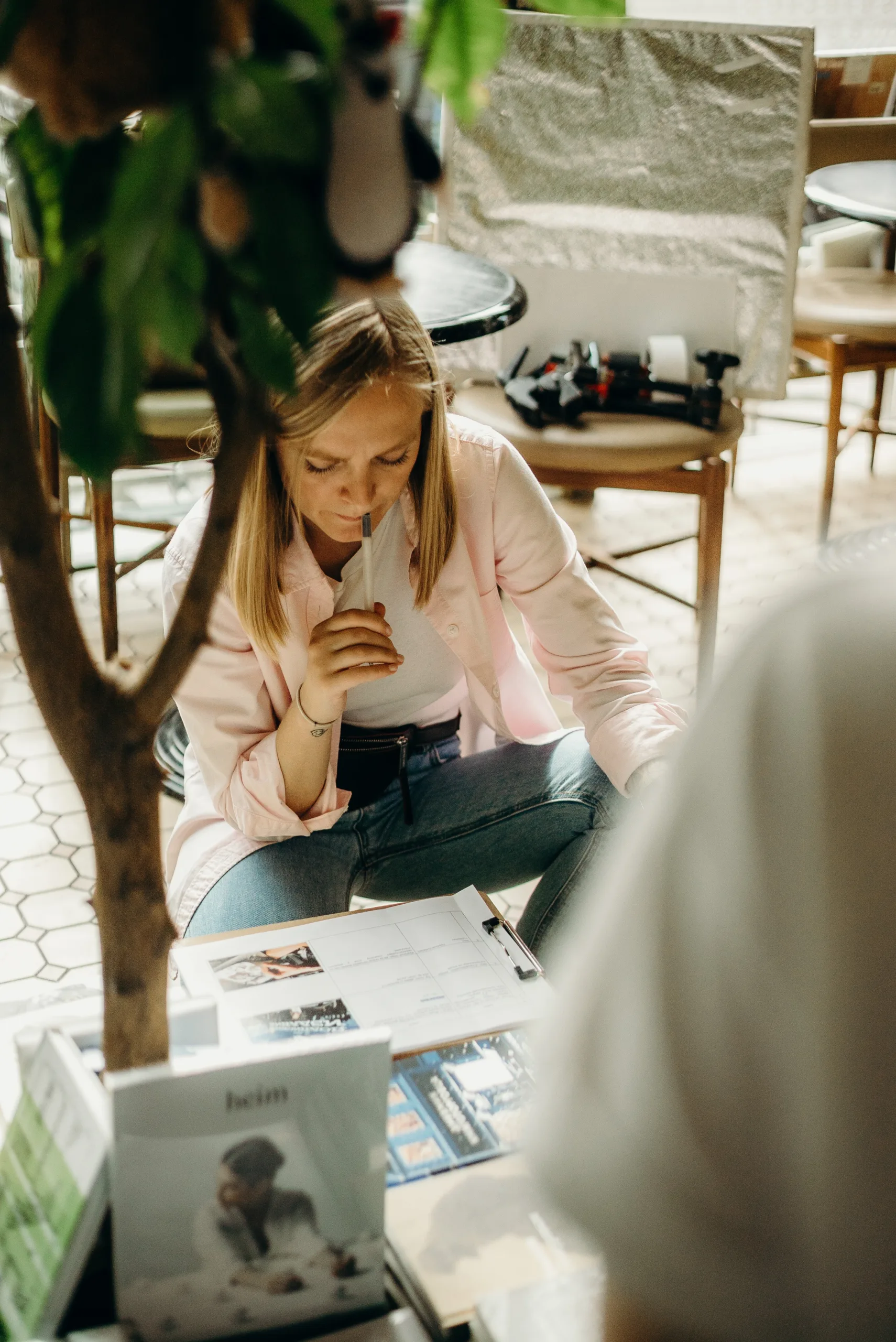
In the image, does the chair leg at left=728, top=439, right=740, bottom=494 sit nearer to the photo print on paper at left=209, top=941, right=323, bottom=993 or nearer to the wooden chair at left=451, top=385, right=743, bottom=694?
the wooden chair at left=451, top=385, right=743, bottom=694

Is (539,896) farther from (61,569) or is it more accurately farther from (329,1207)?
(61,569)

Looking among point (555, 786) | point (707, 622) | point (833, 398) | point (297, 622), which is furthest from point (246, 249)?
point (833, 398)

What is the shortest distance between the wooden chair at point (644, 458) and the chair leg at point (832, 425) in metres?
0.69

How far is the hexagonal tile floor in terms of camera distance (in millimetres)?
1931

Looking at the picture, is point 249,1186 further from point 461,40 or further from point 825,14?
point 825,14

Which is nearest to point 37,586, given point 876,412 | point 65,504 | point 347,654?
point 347,654

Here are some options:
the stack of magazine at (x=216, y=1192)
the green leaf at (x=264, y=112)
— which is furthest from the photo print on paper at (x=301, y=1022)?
the green leaf at (x=264, y=112)

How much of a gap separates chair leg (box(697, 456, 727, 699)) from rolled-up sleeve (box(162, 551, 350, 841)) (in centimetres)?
96

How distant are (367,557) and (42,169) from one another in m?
0.84

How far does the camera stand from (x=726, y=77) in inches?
91.0

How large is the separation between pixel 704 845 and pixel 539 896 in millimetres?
1001

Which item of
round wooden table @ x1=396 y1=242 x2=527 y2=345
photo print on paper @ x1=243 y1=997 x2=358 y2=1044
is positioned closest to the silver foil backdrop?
round wooden table @ x1=396 y1=242 x2=527 y2=345

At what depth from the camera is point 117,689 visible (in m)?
0.66

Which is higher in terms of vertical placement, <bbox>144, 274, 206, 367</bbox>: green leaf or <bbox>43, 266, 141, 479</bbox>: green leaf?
<bbox>144, 274, 206, 367</bbox>: green leaf
